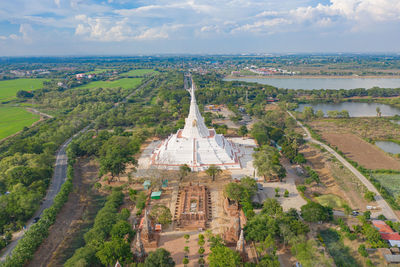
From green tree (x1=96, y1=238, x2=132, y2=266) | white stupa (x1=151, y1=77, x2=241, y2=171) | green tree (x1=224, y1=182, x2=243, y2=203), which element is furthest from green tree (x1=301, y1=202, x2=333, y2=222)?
green tree (x1=96, y1=238, x2=132, y2=266)

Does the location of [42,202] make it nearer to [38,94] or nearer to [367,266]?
[367,266]

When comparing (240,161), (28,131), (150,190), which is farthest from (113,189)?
(28,131)

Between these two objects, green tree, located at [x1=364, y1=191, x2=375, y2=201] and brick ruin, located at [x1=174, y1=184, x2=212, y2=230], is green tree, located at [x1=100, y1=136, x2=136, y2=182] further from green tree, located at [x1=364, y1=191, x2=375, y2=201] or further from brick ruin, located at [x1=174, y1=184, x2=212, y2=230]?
green tree, located at [x1=364, y1=191, x2=375, y2=201]

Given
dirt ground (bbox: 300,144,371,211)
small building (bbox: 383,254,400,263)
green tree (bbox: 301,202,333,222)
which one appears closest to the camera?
small building (bbox: 383,254,400,263)

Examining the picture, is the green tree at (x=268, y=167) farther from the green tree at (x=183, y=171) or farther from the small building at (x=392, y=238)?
the small building at (x=392, y=238)

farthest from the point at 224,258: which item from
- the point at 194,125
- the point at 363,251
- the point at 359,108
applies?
the point at 359,108

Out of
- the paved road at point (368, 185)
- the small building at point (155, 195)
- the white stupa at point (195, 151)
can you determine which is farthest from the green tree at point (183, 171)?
the paved road at point (368, 185)
